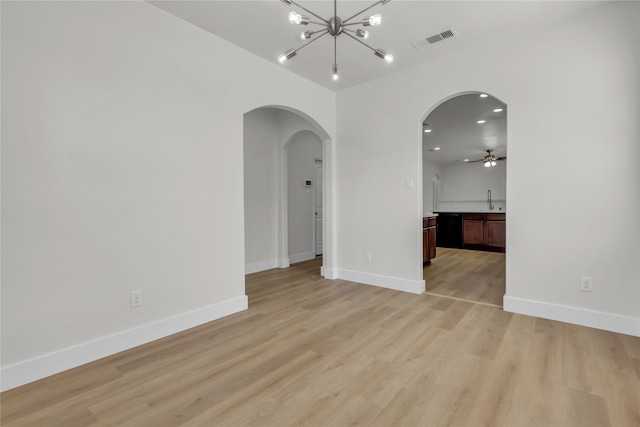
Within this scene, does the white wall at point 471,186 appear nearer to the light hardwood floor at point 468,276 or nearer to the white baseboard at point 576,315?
the light hardwood floor at point 468,276

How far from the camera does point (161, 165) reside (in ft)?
8.07

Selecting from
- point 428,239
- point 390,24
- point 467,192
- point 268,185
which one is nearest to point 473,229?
point 467,192

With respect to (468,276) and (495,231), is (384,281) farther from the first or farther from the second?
(495,231)

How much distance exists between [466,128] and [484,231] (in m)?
2.74

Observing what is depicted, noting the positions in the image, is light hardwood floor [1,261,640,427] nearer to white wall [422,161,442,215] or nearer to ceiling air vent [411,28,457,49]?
ceiling air vent [411,28,457,49]

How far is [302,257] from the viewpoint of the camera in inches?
225

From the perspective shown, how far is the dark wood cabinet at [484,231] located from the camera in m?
6.81

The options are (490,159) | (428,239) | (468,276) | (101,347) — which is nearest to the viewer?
(101,347)

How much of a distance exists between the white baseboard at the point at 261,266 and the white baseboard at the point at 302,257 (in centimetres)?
39

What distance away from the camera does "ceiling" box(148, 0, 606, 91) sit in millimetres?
2426

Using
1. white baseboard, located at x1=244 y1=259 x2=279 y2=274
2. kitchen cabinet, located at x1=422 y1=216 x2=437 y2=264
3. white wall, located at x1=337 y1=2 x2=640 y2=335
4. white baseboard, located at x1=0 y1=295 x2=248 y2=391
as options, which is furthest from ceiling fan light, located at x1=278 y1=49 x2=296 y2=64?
kitchen cabinet, located at x1=422 y1=216 x2=437 y2=264

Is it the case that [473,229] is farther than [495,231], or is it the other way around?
[473,229]

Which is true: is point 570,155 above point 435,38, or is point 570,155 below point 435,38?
below

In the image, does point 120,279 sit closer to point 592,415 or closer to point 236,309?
point 236,309
